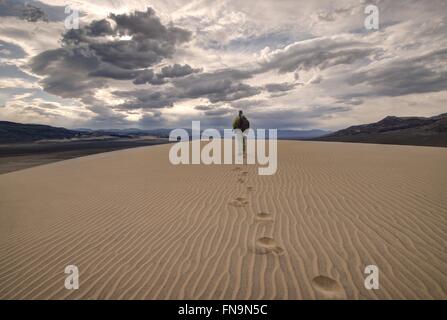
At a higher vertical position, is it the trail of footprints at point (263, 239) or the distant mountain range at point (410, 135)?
the distant mountain range at point (410, 135)

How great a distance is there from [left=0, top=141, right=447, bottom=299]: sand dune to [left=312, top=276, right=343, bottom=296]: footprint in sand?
13mm

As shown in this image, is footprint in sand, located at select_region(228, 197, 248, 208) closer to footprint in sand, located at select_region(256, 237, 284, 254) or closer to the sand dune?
the sand dune

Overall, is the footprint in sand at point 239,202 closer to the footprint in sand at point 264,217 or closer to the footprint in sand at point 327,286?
the footprint in sand at point 264,217

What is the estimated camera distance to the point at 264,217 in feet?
17.9

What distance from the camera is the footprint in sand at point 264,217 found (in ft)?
17.4

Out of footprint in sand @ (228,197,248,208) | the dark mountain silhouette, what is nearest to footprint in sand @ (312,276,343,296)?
footprint in sand @ (228,197,248,208)

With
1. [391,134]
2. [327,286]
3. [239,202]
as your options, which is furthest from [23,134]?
[327,286]

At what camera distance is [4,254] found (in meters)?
4.41

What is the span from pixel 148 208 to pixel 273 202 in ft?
10.4

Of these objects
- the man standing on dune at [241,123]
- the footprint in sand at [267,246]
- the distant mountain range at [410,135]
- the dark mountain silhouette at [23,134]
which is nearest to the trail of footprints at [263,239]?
the footprint in sand at [267,246]

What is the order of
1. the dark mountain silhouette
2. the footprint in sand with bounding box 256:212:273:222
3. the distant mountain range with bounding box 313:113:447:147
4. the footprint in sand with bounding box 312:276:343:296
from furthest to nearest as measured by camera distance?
the dark mountain silhouette < the distant mountain range with bounding box 313:113:447:147 < the footprint in sand with bounding box 256:212:273:222 < the footprint in sand with bounding box 312:276:343:296

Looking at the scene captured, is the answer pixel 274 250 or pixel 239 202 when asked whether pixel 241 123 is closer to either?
pixel 239 202

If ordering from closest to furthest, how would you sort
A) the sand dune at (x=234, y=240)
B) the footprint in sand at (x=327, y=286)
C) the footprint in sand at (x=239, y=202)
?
the footprint in sand at (x=327, y=286), the sand dune at (x=234, y=240), the footprint in sand at (x=239, y=202)

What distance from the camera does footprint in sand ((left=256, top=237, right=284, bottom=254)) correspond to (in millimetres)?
4041
